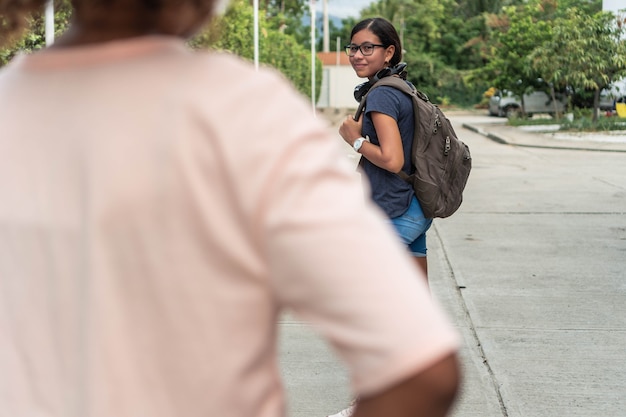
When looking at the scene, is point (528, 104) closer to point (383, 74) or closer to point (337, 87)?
point (337, 87)

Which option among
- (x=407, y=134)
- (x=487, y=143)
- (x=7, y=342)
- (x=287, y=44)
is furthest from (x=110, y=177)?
(x=287, y=44)

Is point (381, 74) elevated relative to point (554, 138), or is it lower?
elevated

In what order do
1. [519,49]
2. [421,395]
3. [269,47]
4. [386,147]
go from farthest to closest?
[519,49]
[269,47]
[386,147]
[421,395]

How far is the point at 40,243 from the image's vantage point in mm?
1190

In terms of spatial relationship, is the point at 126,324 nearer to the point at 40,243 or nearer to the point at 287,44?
the point at 40,243

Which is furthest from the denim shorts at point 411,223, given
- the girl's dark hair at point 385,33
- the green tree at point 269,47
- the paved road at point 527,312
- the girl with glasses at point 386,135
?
the green tree at point 269,47

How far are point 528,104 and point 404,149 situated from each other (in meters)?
41.3

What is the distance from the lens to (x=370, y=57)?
443 centimetres

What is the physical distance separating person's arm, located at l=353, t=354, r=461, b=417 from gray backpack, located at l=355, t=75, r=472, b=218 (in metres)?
3.23

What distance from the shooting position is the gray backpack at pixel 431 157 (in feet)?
14.1

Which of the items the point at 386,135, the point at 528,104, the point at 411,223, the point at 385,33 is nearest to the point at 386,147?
the point at 386,135

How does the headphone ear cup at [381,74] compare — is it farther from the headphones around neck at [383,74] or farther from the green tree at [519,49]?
the green tree at [519,49]

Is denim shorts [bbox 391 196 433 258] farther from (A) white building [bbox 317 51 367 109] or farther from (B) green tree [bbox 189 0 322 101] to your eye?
(A) white building [bbox 317 51 367 109]

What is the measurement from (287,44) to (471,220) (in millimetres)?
27332
